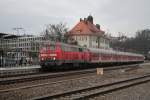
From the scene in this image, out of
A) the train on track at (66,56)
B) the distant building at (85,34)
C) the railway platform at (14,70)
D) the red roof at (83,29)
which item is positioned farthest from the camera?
the red roof at (83,29)

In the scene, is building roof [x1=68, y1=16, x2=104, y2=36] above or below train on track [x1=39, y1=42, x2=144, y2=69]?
above

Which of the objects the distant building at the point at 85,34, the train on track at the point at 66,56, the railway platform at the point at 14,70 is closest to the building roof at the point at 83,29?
the distant building at the point at 85,34

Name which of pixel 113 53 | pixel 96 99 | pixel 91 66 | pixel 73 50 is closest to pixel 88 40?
pixel 113 53

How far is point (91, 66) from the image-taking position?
42938 millimetres

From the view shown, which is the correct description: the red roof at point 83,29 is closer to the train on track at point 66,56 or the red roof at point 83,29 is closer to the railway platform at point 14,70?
the train on track at point 66,56

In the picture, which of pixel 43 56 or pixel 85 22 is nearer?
pixel 43 56

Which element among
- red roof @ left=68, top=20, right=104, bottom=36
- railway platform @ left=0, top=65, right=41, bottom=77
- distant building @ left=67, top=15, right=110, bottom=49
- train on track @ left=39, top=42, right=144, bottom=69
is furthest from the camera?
red roof @ left=68, top=20, right=104, bottom=36

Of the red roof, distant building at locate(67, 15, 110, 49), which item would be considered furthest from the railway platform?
the red roof

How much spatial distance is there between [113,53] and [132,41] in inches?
3110

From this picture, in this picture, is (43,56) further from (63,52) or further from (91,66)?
(91,66)

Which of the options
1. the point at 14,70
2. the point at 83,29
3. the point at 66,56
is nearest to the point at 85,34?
the point at 83,29

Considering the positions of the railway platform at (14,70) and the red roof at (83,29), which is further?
the red roof at (83,29)

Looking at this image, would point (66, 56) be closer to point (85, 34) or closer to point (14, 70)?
point (14, 70)

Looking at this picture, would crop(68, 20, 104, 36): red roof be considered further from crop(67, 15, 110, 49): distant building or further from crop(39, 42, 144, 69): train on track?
crop(39, 42, 144, 69): train on track
